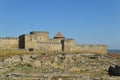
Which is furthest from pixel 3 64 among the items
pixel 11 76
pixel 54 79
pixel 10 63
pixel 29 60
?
pixel 54 79

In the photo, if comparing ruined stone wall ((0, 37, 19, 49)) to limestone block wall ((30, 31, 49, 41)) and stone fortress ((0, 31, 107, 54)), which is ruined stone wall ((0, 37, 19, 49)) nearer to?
stone fortress ((0, 31, 107, 54))

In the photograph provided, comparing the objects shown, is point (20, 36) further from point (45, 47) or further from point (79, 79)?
point (79, 79)

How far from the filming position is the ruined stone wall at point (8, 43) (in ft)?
156

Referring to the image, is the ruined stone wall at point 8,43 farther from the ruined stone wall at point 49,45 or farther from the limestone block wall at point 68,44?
the limestone block wall at point 68,44

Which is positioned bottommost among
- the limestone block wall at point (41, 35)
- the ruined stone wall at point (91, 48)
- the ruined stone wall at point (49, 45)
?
the ruined stone wall at point (91, 48)

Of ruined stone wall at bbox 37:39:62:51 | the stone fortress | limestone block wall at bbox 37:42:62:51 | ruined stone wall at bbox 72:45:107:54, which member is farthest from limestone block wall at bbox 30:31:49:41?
ruined stone wall at bbox 72:45:107:54

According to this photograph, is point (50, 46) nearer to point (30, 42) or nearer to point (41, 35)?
point (41, 35)

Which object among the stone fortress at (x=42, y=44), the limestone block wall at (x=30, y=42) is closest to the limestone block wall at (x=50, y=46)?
the stone fortress at (x=42, y=44)

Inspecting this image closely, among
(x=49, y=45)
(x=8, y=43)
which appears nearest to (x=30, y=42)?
(x=8, y=43)

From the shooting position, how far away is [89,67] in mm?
41531

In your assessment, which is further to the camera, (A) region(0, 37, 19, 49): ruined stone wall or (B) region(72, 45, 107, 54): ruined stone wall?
(B) region(72, 45, 107, 54): ruined stone wall

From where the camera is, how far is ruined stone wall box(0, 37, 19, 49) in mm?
47691

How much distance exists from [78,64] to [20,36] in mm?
13022

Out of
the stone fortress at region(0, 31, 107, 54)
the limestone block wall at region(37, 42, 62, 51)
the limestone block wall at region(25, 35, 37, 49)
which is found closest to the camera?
the limestone block wall at region(25, 35, 37, 49)
